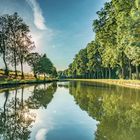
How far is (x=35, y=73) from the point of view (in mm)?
119375

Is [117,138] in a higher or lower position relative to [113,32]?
lower

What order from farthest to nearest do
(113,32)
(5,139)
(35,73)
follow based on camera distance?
(35,73)
(113,32)
(5,139)

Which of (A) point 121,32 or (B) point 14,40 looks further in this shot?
(B) point 14,40

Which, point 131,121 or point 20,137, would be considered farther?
point 131,121

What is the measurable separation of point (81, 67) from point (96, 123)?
492ft

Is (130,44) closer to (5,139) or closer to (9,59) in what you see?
(5,139)

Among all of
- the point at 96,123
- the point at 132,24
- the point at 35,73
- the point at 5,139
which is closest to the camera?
the point at 5,139

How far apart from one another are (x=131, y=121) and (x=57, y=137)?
4.92 m

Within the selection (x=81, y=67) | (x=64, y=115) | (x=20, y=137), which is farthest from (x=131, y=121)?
(x=81, y=67)

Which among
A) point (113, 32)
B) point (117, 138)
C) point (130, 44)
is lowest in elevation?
point (117, 138)

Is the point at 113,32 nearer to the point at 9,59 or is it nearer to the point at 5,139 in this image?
the point at 9,59

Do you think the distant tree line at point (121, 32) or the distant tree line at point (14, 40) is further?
the distant tree line at point (14, 40)

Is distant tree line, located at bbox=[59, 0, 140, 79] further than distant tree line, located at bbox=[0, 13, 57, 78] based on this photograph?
No

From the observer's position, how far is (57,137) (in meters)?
11.0
